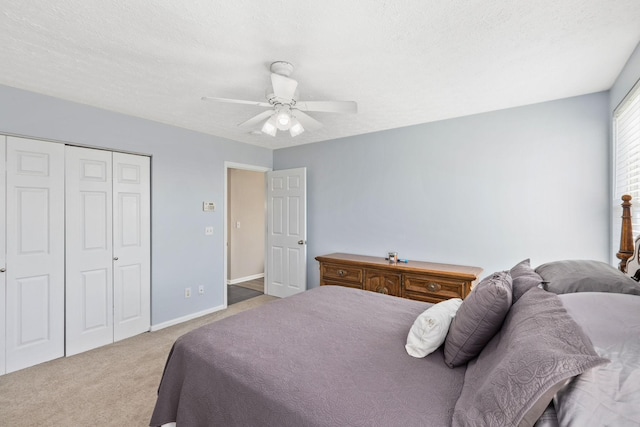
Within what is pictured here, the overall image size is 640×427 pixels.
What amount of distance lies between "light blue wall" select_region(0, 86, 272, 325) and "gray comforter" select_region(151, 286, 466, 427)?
2214mm

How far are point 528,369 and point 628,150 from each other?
2276 mm

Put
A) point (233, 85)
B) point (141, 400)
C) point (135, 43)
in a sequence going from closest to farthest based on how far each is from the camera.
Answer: point (135, 43)
point (141, 400)
point (233, 85)

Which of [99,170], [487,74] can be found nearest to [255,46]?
[487,74]

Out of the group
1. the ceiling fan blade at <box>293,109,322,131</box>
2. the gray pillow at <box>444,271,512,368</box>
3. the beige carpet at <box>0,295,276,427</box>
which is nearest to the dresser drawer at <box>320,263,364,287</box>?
the ceiling fan blade at <box>293,109,322,131</box>

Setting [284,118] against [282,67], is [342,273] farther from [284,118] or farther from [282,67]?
[282,67]

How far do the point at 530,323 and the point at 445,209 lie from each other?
2.48 metres

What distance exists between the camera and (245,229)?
19.6 ft

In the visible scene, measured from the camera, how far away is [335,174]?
4.33 metres

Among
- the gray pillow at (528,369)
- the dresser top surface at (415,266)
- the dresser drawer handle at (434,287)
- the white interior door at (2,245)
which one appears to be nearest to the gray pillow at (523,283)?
the gray pillow at (528,369)

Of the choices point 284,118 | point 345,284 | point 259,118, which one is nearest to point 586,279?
point 284,118

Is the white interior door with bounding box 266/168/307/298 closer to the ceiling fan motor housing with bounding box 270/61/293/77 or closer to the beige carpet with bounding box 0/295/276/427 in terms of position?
the beige carpet with bounding box 0/295/276/427

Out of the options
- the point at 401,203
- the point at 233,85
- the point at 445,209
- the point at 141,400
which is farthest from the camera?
the point at 401,203

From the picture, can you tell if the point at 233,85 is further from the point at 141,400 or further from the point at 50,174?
the point at 141,400

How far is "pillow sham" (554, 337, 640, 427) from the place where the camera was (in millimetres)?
678
